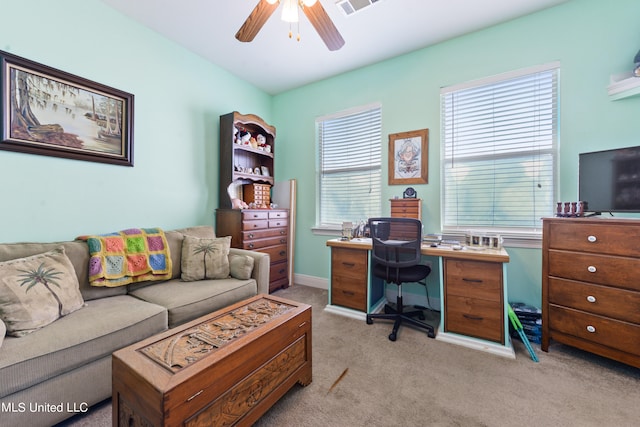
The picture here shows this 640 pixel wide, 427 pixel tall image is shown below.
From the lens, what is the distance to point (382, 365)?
71.7 inches

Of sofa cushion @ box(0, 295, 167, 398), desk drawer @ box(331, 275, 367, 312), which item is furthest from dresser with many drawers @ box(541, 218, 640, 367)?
sofa cushion @ box(0, 295, 167, 398)

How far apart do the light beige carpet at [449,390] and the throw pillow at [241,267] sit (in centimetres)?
90

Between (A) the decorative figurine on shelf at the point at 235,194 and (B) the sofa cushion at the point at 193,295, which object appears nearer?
(B) the sofa cushion at the point at 193,295

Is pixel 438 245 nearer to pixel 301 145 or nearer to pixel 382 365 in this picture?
pixel 382 365

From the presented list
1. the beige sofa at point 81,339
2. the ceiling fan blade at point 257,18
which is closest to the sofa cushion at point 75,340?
the beige sofa at point 81,339

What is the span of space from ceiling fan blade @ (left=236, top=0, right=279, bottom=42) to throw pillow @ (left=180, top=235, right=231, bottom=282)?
1.75 m

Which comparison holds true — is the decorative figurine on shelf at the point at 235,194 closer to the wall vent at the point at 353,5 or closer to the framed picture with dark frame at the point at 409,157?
the framed picture with dark frame at the point at 409,157

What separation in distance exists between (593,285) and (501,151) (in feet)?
4.42

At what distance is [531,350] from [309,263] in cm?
251

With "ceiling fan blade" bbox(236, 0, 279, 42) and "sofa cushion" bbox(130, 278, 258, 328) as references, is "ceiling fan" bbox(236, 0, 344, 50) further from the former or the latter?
"sofa cushion" bbox(130, 278, 258, 328)

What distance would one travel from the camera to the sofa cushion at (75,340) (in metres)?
1.15

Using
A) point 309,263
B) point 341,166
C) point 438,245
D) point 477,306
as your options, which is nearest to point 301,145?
point 341,166

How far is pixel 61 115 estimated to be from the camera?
2.02 meters

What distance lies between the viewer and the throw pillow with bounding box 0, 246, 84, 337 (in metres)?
1.33
